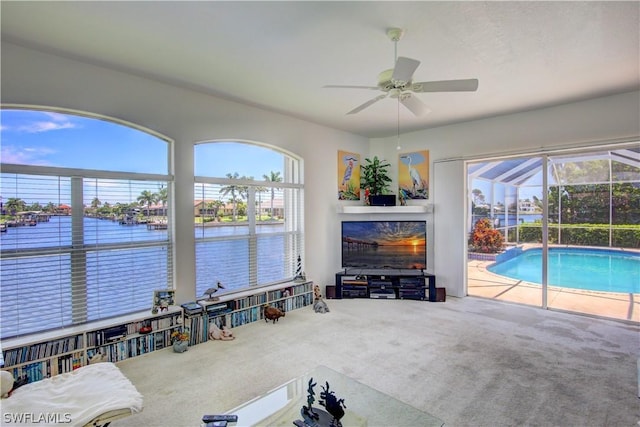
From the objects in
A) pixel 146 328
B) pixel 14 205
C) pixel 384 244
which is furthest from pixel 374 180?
pixel 14 205

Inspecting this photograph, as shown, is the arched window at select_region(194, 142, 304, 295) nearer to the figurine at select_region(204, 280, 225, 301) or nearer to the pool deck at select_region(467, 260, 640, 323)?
the figurine at select_region(204, 280, 225, 301)

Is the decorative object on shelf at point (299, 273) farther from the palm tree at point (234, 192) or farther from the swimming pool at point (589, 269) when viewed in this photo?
the swimming pool at point (589, 269)

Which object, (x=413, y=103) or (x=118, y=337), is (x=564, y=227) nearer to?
(x=413, y=103)

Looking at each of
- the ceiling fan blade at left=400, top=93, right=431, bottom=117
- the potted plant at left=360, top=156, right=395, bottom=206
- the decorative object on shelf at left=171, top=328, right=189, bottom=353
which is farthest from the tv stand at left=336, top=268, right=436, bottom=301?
the ceiling fan blade at left=400, top=93, right=431, bottom=117

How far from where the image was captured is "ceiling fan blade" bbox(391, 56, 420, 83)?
205cm

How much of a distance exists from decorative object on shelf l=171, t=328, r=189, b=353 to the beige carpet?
0.08 m

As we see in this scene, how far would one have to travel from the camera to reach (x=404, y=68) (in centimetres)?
214

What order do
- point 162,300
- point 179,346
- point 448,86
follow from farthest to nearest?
point 162,300 < point 179,346 < point 448,86

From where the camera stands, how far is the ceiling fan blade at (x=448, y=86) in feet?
7.86

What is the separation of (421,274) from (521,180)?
2.22m

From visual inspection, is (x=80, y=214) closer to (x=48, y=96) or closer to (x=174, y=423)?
(x=48, y=96)

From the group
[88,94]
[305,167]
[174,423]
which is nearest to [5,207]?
[88,94]

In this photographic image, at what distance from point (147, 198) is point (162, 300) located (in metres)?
1.13

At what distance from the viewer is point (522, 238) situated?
204 inches
